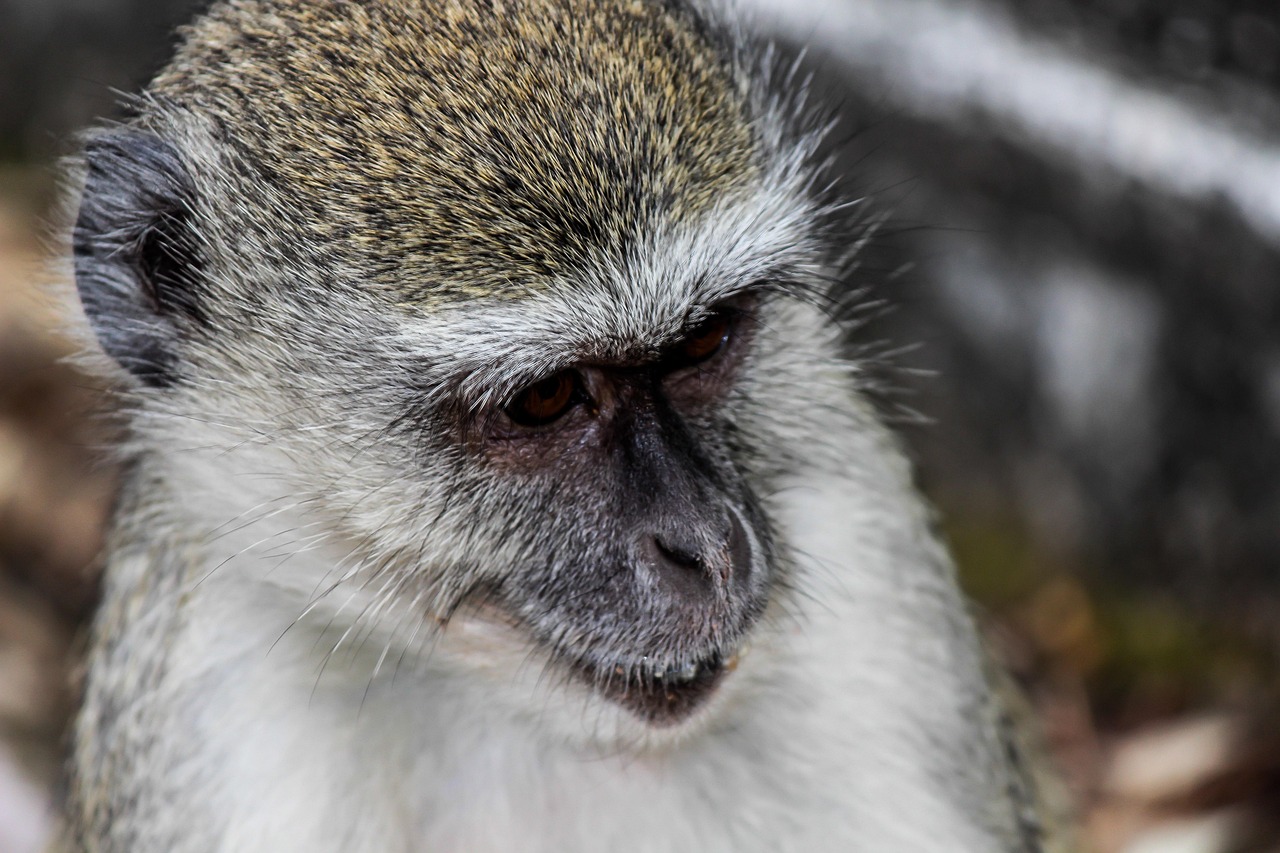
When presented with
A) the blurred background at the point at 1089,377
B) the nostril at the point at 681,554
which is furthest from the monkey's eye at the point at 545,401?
the blurred background at the point at 1089,377

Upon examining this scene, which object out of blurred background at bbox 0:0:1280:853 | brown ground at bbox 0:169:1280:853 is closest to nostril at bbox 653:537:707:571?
blurred background at bbox 0:0:1280:853

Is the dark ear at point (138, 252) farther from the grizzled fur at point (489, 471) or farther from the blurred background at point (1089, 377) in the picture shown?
the blurred background at point (1089, 377)

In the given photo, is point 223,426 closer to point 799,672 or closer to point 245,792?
point 245,792

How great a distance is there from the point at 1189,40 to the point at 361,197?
93.6 inches

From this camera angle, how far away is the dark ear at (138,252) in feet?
7.48

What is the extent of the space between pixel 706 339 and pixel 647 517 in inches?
15.4

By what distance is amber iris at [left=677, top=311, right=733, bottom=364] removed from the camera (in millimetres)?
2330

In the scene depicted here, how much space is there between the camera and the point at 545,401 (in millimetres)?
2193

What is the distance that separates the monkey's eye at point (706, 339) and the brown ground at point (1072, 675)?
182 centimetres

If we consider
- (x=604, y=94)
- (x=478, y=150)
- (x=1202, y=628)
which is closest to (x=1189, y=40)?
Result: (x=1202, y=628)

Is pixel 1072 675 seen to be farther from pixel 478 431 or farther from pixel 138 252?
pixel 138 252

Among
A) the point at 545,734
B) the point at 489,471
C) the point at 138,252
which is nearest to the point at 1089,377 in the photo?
the point at 545,734

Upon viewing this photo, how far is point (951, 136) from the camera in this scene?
389 centimetres

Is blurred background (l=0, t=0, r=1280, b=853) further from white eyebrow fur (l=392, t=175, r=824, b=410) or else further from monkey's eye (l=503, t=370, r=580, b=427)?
monkey's eye (l=503, t=370, r=580, b=427)
